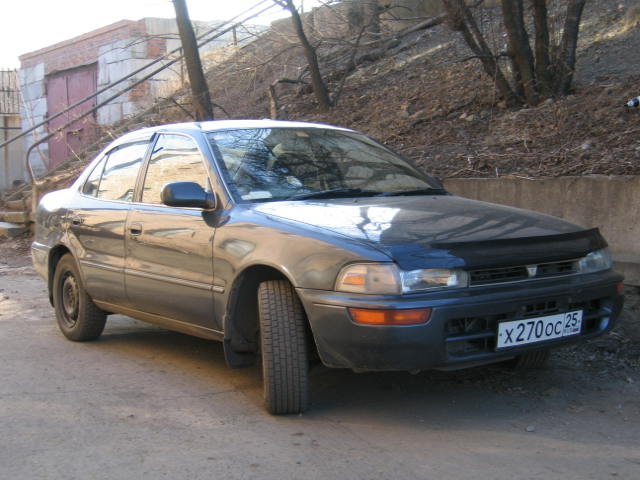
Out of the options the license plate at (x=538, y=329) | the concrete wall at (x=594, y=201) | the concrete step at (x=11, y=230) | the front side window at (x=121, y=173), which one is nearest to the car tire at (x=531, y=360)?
the license plate at (x=538, y=329)

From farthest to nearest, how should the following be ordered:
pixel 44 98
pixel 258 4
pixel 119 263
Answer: pixel 44 98 → pixel 258 4 → pixel 119 263

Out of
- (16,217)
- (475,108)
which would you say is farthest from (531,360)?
(16,217)

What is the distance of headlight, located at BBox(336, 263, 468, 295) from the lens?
3.40 m

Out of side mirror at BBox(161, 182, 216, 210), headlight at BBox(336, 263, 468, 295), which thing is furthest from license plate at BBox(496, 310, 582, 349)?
side mirror at BBox(161, 182, 216, 210)

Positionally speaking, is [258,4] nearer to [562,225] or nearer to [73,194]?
[73,194]

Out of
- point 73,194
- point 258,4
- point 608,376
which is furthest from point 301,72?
point 608,376

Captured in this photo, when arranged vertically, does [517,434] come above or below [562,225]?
below

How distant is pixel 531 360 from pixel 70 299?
11.4ft

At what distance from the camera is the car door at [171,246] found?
431 centimetres

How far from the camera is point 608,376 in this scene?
4566mm

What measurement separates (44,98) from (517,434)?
754 inches

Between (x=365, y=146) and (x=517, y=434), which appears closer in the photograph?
(x=517, y=434)

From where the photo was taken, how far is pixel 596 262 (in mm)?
4035

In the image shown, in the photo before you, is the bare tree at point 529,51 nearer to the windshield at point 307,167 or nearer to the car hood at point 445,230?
the windshield at point 307,167
